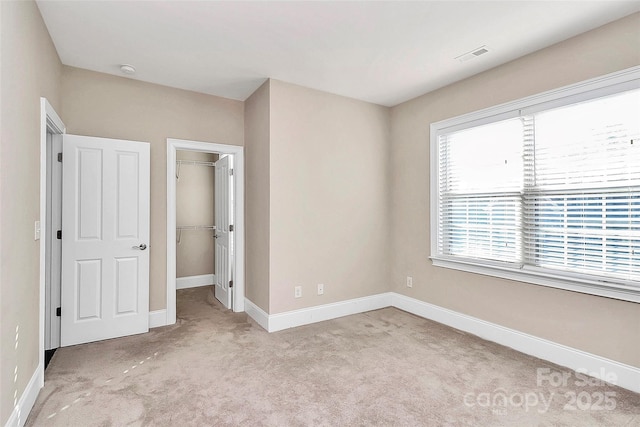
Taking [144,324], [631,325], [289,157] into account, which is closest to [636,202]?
[631,325]

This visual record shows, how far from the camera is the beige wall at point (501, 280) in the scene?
240 centimetres

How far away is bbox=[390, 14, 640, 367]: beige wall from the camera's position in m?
2.40

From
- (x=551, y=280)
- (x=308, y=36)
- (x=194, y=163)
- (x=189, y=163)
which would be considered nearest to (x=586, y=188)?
A: (x=551, y=280)

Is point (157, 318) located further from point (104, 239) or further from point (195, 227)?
point (195, 227)

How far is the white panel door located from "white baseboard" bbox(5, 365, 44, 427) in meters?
0.88

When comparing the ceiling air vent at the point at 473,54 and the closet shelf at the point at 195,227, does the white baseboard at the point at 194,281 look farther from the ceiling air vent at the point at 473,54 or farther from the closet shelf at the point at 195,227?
the ceiling air vent at the point at 473,54

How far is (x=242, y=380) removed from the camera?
2.45m

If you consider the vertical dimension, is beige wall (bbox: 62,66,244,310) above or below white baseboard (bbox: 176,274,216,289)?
above

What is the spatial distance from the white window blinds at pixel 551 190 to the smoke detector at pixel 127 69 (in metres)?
3.40

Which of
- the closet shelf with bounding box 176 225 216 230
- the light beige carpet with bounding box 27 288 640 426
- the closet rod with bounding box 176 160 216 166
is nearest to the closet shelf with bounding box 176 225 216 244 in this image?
the closet shelf with bounding box 176 225 216 230

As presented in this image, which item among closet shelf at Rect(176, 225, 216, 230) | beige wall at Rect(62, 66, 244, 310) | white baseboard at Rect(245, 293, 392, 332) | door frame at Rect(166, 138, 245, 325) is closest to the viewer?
beige wall at Rect(62, 66, 244, 310)

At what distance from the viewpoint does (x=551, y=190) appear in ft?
9.14

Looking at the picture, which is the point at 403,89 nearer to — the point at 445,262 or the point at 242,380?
the point at 445,262

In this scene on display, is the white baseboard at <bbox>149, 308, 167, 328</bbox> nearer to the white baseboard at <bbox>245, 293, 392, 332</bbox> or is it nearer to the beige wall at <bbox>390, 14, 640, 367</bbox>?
the white baseboard at <bbox>245, 293, 392, 332</bbox>
